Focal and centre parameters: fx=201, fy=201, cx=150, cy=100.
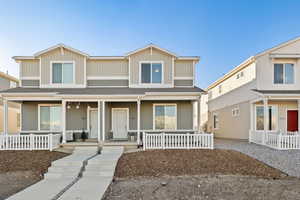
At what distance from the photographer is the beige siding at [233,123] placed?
51.3 ft

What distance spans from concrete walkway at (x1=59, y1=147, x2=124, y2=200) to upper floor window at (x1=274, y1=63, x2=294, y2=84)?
42.0ft

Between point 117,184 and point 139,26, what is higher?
point 139,26

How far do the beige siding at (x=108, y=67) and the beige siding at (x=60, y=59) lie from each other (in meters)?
0.61

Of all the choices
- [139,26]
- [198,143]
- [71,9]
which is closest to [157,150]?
[198,143]

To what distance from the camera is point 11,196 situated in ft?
17.7

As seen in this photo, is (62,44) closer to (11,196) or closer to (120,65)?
(120,65)

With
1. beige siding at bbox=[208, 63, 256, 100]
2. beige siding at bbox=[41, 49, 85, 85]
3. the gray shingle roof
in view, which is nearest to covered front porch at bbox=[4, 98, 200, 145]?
the gray shingle roof

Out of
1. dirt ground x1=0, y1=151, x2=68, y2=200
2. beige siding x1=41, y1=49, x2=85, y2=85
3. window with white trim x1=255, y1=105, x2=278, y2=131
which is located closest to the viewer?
dirt ground x1=0, y1=151, x2=68, y2=200

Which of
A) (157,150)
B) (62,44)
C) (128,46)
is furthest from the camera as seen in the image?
(128,46)

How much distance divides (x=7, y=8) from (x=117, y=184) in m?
19.0

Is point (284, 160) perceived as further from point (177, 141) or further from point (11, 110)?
point (11, 110)

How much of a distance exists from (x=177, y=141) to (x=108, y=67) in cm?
717

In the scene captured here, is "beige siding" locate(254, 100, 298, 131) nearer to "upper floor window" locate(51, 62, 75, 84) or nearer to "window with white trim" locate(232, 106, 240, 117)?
"window with white trim" locate(232, 106, 240, 117)

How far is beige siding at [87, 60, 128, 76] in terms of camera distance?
14219 mm
